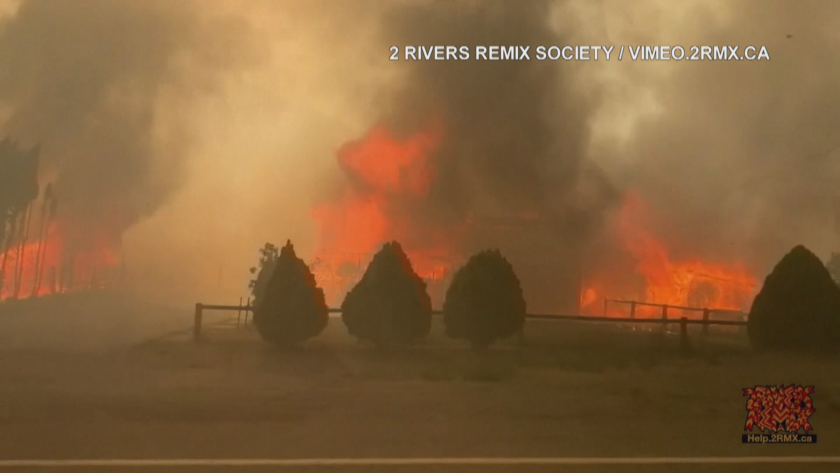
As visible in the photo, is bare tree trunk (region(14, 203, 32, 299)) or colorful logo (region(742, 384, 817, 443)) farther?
bare tree trunk (region(14, 203, 32, 299))

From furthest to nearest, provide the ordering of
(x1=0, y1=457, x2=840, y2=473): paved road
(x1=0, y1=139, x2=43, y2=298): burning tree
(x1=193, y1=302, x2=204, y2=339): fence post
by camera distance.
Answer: (x1=193, y1=302, x2=204, y2=339): fence post
(x1=0, y1=139, x2=43, y2=298): burning tree
(x1=0, y1=457, x2=840, y2=473): paved road

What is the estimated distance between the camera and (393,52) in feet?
19.4

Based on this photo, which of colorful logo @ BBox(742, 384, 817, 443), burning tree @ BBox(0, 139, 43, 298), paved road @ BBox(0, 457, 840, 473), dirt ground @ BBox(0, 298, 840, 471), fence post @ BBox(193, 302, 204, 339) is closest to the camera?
paved road @ BBox(0, 457, 840, 473)

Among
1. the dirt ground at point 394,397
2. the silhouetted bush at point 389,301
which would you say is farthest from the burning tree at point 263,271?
the silhouetted bush at point 389,301

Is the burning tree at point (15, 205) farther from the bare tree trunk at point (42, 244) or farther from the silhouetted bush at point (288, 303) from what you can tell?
the silhouetted bush at point (288, 303)

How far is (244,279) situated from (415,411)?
6.92ft

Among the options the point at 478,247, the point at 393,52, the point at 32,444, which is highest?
the point at 393,52

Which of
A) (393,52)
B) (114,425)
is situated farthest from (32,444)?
(393,52)

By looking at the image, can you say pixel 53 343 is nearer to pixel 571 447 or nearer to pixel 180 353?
pixel 180 353

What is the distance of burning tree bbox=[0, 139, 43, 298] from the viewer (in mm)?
5746

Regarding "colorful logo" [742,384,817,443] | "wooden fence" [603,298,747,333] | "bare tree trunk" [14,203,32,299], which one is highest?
"bare tree trunk" [14,203,32,299]

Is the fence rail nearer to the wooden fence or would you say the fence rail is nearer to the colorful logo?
the wooden fence

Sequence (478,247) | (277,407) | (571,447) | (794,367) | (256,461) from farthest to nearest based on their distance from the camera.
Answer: (478,247) < (794,367) < (277,407) < (571,447) < (256,461)

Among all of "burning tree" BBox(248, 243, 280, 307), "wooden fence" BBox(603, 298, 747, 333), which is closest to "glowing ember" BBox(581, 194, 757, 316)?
"wooden fence" BBox(603, 298, 747, 333)
